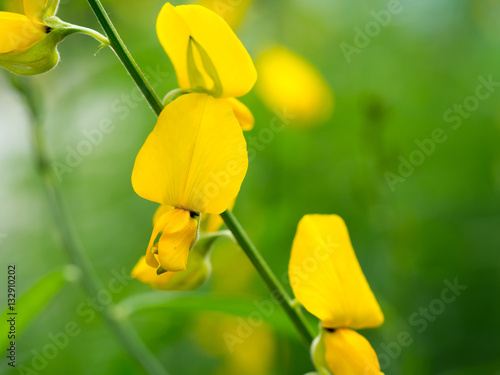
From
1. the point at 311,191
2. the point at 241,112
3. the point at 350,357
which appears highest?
the point at 241,112

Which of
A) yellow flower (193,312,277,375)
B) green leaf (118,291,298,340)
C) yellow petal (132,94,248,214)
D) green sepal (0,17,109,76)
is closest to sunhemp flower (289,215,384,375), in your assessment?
yellow petal (132,94,248,214)

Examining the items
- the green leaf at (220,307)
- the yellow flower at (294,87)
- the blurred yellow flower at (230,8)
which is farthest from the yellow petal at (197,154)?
the yellow flower at (294,87)

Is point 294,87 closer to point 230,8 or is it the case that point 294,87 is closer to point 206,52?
point 230,8

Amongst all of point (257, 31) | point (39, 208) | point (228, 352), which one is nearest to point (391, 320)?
point (228, 352)

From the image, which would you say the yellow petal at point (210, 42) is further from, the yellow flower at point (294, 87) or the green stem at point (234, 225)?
the yellow flower at point (294, 87)

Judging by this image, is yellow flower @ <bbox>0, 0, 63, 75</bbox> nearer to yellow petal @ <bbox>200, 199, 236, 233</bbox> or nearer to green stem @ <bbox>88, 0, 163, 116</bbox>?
green stem @ <bbox>88, 0, 163, 116</bbox>

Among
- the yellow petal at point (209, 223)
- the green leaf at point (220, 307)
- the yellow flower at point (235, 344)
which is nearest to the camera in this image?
the yellow petal at point (209, 223)

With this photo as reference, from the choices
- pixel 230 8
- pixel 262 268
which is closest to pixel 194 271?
pixel 262 268
